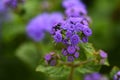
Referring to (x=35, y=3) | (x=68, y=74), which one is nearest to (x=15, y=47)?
(x=35, y=3)

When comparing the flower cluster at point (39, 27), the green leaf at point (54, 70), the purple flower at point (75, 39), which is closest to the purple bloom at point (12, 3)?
the flower cluster at point (39, 27)

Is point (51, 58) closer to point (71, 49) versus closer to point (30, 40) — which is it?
point (71, 49)

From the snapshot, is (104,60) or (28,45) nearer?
(104,60)

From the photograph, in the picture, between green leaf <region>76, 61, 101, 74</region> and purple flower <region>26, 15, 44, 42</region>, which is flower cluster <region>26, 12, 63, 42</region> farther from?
green leaf <region>76, 61, 101, 74</region>

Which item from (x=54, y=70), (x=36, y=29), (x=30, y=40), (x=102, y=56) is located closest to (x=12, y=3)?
(x=36, y=29)

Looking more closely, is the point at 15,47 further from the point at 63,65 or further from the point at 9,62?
the point at 63,65

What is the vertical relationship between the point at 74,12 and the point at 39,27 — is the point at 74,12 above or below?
below

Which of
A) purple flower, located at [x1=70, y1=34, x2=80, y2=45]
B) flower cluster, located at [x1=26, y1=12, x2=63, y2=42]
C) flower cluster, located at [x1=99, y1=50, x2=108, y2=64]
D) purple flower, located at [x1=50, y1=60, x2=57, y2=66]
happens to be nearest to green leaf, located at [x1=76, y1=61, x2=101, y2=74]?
flower cluster, located at [x1=99, y1=50, x2=108, y2=64]
